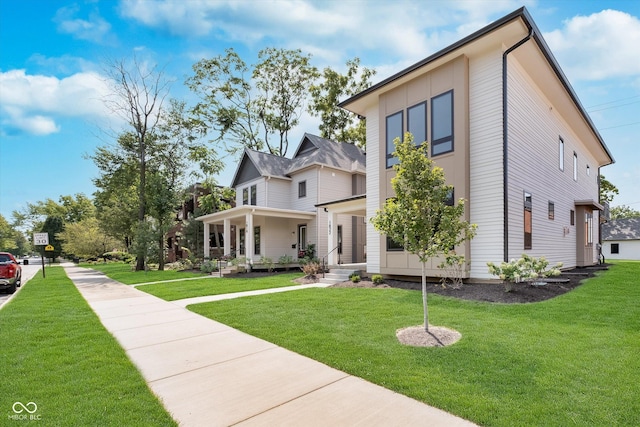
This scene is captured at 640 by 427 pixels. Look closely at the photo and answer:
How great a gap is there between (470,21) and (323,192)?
11.6m

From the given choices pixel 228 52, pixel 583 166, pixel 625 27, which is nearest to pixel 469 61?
pixel 625 27

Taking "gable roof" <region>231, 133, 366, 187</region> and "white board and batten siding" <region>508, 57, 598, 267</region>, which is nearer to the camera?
"white board and batten siding" <region>508, 57, 598, 267</region>

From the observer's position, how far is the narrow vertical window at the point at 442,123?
10086 mm

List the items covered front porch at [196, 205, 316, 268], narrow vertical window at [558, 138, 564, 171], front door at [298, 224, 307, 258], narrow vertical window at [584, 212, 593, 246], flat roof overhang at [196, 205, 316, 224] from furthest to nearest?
front door at [298, 224, 307, 258] → covered front porch at [196, 205, 316, 268] → flat roof overhang at [196, 205, 316, 224] → narrow vertical window at [584, 212, 593, 246] → narrow vertical window at [558, 138, 564, 171]

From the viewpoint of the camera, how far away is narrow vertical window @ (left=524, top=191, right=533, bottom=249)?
1027 cm

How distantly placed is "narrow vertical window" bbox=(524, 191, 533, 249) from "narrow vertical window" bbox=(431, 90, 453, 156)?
3.01 metres

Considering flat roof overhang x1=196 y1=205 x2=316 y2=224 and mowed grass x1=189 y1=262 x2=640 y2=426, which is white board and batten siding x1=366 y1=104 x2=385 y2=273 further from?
Answer: flat roof overhang x1=196 y1=205 x2=316 y2=224

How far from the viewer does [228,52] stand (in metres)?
30.3

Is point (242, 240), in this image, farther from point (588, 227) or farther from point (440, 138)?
point (588, 227)

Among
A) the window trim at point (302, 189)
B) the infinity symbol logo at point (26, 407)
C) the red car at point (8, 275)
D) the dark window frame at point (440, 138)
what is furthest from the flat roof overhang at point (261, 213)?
the infinity symbol logo at point (26, 407)

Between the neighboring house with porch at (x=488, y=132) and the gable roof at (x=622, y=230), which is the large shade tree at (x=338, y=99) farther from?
the gable roof at (x=622, y=230)

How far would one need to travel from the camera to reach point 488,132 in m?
9.54

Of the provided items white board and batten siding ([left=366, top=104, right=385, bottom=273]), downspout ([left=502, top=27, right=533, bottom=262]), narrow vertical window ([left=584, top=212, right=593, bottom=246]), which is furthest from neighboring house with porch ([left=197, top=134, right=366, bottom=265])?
narrow vertical window ([left=584, top=212, right=593, bottom=246])

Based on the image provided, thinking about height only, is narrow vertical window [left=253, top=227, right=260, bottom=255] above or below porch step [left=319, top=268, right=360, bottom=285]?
above
